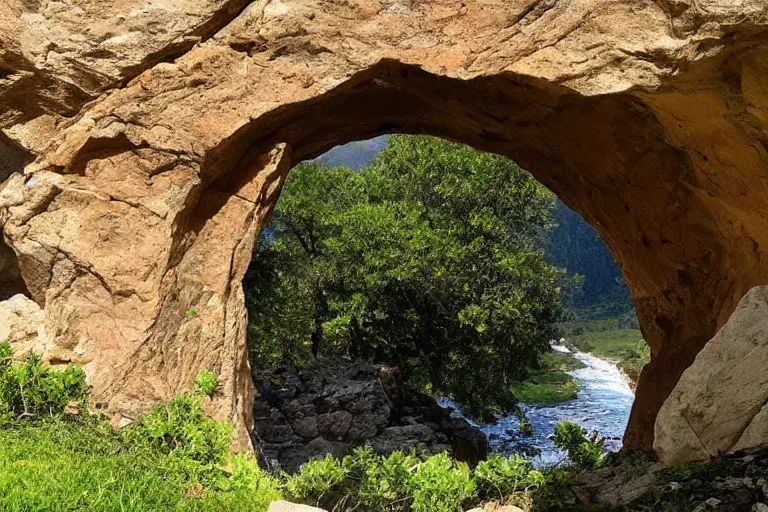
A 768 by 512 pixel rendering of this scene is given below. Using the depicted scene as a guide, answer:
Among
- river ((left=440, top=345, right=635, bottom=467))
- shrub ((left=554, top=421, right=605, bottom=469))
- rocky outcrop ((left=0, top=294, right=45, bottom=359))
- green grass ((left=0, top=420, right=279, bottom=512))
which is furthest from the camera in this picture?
river ((left=440, top=345, right=635, bottom=467))

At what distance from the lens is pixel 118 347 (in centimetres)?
770

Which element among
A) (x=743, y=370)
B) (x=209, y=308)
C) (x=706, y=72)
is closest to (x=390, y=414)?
(x=209, y=308)

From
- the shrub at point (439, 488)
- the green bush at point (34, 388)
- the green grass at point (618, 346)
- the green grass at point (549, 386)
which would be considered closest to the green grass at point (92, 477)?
the green bush at point (34, 388)

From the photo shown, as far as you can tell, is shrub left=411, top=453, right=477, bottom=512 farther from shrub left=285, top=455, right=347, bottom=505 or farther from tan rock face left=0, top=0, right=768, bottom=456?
tan rock face left=0, top=0, right=768, bottom=456

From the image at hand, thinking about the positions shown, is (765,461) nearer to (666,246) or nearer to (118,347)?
(666,246)

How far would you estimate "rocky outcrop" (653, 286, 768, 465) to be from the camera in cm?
709

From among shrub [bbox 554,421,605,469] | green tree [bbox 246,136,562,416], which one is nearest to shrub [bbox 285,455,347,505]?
shrub [bbox 554,421,605,469]

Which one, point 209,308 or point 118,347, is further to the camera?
point 209,308

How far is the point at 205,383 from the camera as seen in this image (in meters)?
7.91

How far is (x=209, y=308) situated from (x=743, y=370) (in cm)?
712

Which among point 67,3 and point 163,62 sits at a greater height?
point 67,3

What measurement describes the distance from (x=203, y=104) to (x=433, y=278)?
11.6 m

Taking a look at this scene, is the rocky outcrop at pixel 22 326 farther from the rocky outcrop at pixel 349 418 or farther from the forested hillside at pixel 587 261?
the forested hillside at pixel 587 261

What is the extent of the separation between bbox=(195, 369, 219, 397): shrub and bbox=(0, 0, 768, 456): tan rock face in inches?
7.6
